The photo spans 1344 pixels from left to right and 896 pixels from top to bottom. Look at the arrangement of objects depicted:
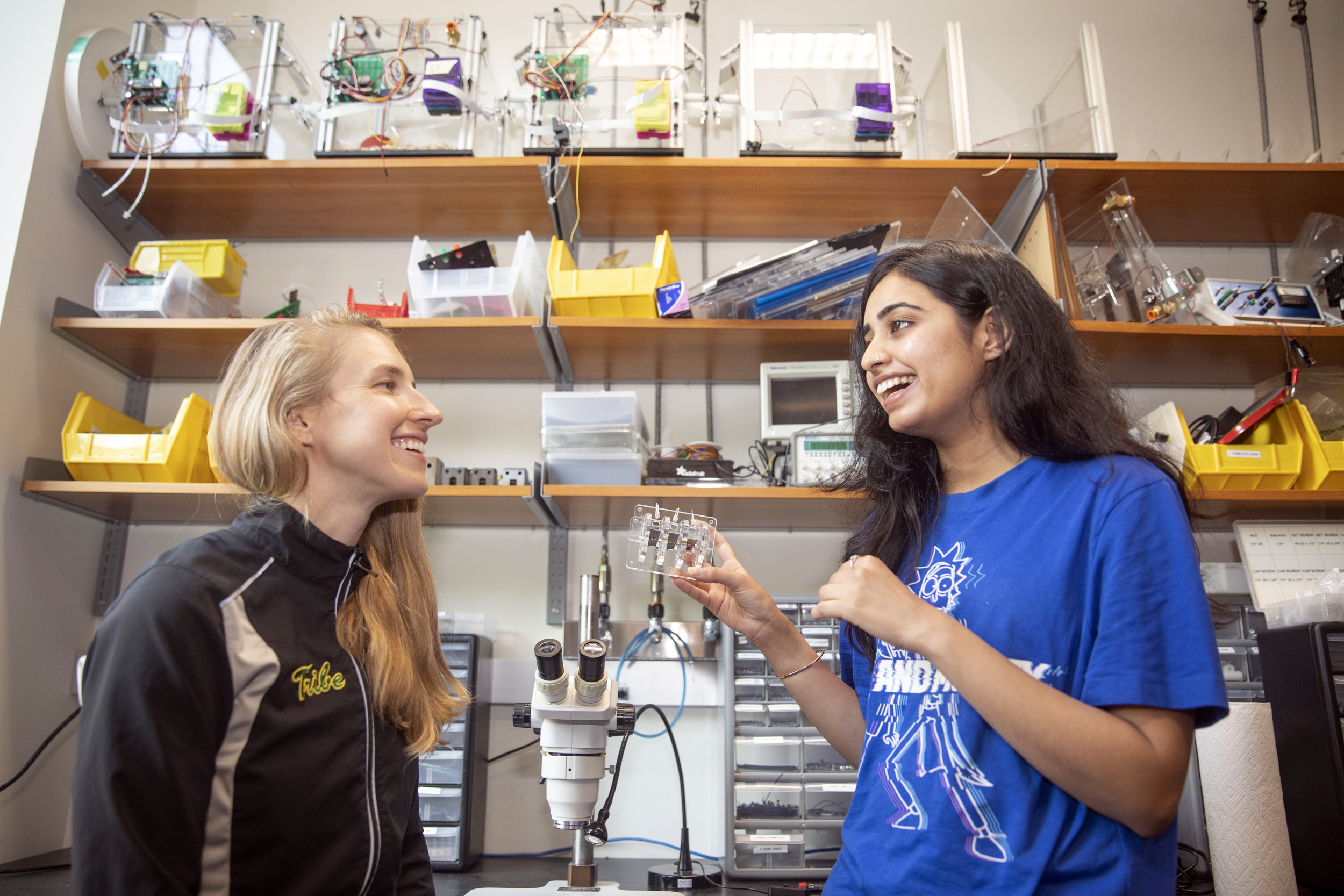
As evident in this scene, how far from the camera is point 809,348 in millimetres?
2154

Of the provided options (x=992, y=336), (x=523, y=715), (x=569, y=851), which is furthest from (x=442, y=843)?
(x=992, y=336)

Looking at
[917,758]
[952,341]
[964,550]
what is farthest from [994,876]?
[952,341]

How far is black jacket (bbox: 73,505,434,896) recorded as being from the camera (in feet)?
2.87

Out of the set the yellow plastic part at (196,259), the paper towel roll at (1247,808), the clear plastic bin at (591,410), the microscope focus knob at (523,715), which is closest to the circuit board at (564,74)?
the clear plastic bin at (591,410)

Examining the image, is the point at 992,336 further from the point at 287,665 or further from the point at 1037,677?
the point at 287,665

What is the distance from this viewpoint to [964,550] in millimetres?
1023

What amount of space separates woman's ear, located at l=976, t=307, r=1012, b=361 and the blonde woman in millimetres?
858

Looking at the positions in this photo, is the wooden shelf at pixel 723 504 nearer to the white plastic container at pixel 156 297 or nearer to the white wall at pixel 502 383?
the white wall at pixel 502 383

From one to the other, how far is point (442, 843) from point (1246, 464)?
79.9 inches

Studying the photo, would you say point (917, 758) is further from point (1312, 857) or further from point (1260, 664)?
point (1260, 664)

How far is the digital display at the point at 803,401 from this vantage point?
2.10 meters

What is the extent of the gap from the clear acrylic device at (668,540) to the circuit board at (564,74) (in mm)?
1393

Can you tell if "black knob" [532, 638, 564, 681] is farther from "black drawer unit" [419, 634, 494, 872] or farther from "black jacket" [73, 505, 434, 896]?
"black drawer unit" [419, 634, 494, 872]

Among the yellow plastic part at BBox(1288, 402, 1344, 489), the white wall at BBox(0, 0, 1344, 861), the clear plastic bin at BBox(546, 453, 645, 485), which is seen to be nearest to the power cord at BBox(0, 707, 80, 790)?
the white wall at BBox(0, 0, 1344, 861)
